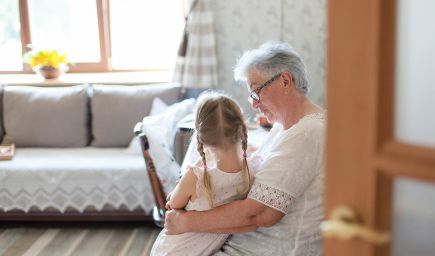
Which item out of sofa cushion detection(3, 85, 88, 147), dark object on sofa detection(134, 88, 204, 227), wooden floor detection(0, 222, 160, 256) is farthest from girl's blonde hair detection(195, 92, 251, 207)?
sofa cushion detection(3, 85, 88, 147)

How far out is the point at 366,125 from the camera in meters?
0.98

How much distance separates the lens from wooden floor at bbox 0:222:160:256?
324 cm

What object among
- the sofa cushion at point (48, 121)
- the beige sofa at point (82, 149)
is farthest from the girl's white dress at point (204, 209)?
the sofa cushion at point (48, 121)

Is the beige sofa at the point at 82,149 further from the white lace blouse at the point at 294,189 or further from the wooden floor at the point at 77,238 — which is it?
the white lace blouse at the point at 294,189

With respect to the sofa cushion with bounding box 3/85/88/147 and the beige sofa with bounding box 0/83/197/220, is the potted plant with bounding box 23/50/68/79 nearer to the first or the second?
the beige sofa with bounding box 0/83/197/220

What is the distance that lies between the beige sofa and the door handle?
204 centimetres

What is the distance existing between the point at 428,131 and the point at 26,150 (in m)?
3.42

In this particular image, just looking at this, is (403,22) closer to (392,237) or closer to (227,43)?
(392,237)

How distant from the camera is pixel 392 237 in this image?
3.31 feet

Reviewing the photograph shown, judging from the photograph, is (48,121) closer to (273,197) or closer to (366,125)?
(273,197)

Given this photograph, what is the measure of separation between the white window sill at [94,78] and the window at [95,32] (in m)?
0.09

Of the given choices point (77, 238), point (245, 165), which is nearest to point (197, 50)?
point (77, 238)

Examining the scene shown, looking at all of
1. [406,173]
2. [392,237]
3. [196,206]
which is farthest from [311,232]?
[406,173]

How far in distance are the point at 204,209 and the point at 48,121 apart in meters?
2.58
